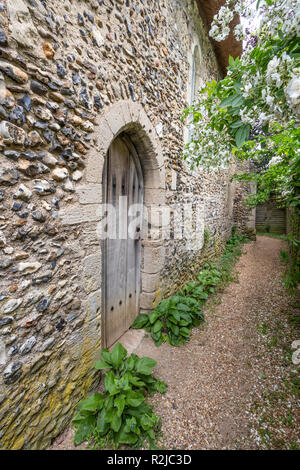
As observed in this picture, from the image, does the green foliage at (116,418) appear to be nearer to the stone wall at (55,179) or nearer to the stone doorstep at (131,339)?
the stone wall at (55,179)

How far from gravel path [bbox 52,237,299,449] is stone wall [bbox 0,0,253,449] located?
1.70ft

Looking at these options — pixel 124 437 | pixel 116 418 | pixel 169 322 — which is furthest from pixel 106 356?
pixel 169 322

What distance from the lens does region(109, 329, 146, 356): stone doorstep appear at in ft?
7.83

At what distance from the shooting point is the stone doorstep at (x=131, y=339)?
239 cm

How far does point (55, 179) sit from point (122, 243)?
3.94ft

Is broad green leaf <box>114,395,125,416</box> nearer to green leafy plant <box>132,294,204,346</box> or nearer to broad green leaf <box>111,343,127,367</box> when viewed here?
broad green leaf <box>111,343,127,367</box>

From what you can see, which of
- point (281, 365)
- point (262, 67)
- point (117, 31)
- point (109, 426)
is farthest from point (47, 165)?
point (281, 365)

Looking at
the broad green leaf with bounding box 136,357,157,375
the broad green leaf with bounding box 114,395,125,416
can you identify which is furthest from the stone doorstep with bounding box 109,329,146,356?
the broad green leaf with bounding box 114,395,125,416

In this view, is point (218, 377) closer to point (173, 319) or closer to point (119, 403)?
point (173, 319)

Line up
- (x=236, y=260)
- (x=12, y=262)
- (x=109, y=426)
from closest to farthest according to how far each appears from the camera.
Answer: (x=12, y=262), (x=109, y=426), (x=236, y=260)

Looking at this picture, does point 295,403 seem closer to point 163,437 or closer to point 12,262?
point 163,437

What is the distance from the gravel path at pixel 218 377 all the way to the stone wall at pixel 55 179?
52cm

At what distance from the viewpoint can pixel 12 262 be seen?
118cm
